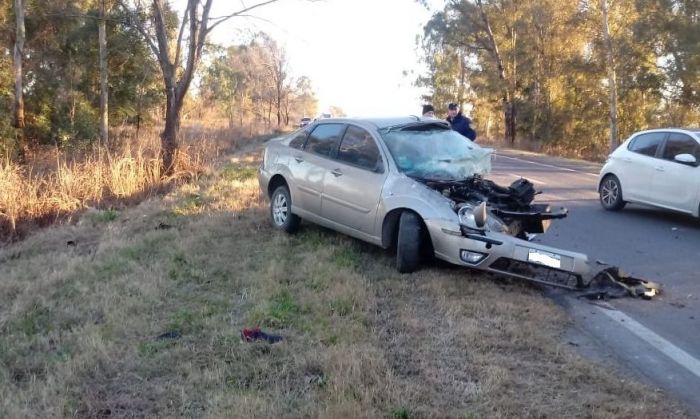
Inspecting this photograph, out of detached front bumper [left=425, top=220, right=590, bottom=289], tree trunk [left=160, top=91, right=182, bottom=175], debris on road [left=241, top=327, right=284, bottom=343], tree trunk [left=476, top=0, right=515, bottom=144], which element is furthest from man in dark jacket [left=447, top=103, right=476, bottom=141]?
tree trunk [left=476, top=0, right=515, bottom=144]

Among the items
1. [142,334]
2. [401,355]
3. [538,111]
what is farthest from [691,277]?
[538,111]

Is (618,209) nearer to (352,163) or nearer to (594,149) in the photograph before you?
(352,163)

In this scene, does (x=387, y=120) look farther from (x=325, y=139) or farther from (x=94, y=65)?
(x=94, y=65)

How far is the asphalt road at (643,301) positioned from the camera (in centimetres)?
447

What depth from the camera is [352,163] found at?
745cm

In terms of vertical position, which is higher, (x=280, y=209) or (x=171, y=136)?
(x=171, y=136)

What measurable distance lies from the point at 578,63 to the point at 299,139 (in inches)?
1048

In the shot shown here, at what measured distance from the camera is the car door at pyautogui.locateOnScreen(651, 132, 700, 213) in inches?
360

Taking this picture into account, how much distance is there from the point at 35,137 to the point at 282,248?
2019 centimetres

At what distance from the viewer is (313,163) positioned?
26.3ft

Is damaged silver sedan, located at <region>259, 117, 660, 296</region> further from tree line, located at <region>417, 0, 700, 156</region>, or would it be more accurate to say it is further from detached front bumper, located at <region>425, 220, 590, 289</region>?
tree line, located at <region>417, 0, 700, 156</region>

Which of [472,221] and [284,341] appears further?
[472,221]

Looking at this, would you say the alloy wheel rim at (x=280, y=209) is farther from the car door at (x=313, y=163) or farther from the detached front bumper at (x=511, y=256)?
the detached front bumper at (x=511, y=256)

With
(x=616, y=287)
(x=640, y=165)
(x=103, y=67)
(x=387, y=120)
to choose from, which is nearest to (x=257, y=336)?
(x=616, y=287)
